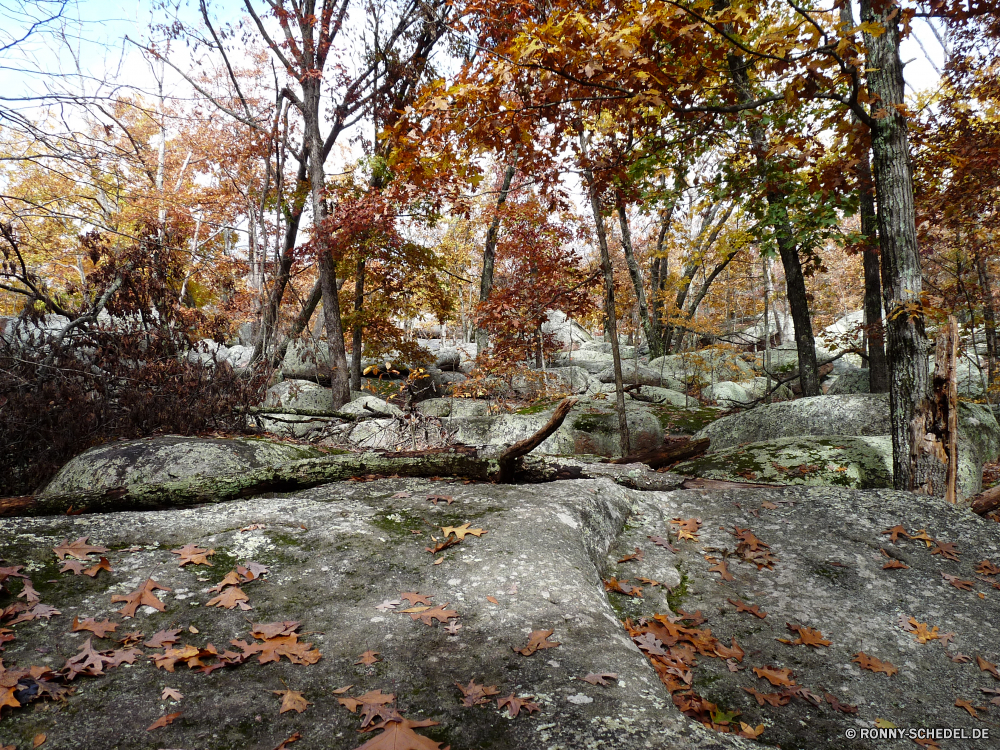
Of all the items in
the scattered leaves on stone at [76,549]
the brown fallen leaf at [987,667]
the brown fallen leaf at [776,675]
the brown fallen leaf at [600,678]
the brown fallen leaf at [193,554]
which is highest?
the scattered leaves on stone at [76,549]

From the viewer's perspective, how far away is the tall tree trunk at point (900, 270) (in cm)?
455

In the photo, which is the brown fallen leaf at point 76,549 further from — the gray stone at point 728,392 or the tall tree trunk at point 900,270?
the gray stone at point 728,392

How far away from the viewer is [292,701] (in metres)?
1.89

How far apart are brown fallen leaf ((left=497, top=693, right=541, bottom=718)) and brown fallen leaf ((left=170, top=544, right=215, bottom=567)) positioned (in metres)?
1.96

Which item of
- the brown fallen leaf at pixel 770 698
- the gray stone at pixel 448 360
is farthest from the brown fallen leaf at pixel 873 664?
the gray stone at pixel 448 360

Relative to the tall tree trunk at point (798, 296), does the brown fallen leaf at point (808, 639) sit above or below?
below

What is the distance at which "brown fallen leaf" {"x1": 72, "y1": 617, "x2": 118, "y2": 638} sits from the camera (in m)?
2.22

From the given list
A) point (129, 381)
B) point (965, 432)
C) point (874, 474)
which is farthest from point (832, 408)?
point (129, 381)

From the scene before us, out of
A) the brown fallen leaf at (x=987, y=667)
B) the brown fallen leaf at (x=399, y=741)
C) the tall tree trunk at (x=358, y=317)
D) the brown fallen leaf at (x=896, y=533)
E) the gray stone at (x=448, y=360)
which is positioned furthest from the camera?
the gray stone at (x=448, y=360)

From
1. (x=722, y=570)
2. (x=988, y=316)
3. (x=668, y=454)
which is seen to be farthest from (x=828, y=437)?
(x=988, y=316)

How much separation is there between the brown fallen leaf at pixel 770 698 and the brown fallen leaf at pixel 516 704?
143 cm

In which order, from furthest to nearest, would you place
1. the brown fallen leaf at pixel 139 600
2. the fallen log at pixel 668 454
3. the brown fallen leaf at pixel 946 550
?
the fallen log at pixel 668 454 < the brown fallen leaf at pixel 946 550 < the brown fallen leaf at pixel 139 600

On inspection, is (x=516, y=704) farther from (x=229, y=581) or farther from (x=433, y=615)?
(x=229, y=581)

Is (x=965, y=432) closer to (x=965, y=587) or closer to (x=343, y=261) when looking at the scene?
(x=965, y=587)
